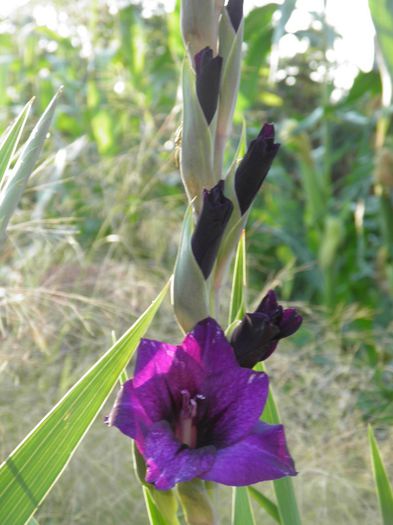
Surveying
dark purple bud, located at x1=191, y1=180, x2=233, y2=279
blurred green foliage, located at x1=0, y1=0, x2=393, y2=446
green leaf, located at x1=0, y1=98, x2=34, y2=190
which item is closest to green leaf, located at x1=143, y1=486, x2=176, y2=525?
dark purple bud, located at x1=191, y1=180, x2=233, y2=279

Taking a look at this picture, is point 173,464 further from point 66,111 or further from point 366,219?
point 366,219

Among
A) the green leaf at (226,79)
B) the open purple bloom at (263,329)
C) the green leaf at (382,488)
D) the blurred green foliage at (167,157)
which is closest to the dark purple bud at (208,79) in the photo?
the green leaf at (226,79)

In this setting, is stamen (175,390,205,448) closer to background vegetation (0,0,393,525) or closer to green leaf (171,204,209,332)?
green leaf (171,204,209,332)

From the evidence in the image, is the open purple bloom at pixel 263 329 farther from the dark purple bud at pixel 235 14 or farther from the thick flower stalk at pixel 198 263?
the dark purple bud at pixel 235 14

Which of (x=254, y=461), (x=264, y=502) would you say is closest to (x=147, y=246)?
(x=264, y=502)

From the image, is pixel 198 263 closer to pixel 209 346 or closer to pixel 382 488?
pixel 209 346

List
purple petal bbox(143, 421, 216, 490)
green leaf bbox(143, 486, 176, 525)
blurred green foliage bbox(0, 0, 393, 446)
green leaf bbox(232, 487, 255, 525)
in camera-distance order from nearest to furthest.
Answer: purple petal bbox(143, 421, 216, 490) → green leaf bbox(143, 486, 176, 525) → green leaf bbox(232, 487, 255, 525) → blurred green foliage bbox(0, 0, 393, 446)
